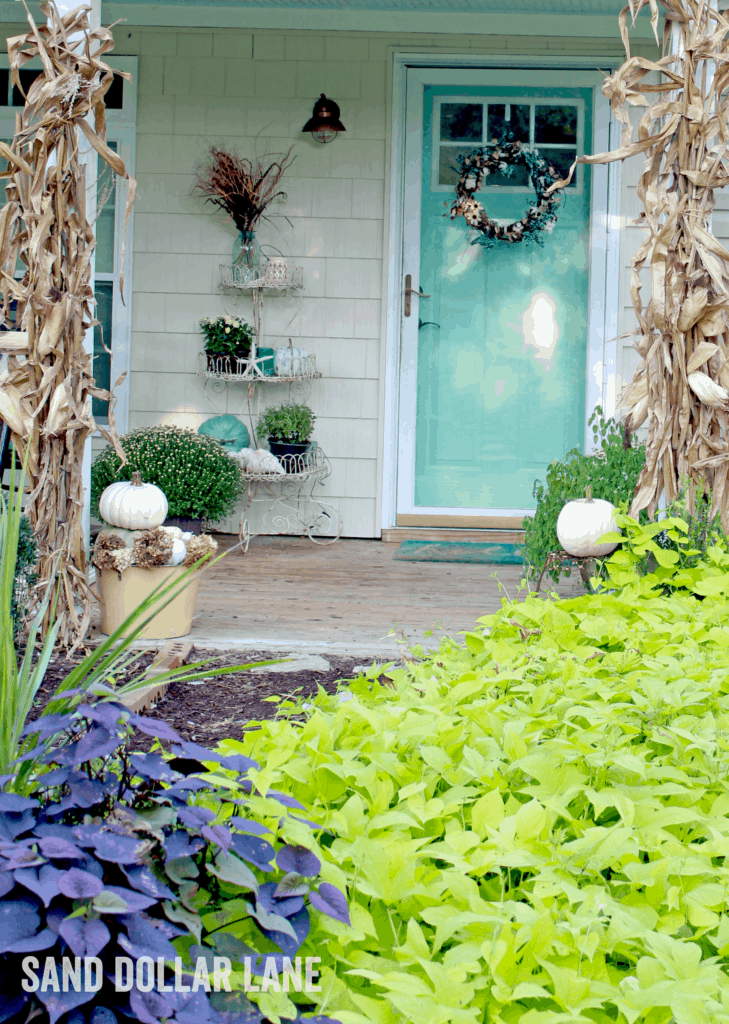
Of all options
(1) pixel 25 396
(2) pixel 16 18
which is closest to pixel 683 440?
(1) pixel 25 396

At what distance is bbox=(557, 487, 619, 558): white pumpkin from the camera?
3.31 m

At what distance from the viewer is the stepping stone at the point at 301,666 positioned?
114 inches

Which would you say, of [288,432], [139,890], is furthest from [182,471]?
[139,890]

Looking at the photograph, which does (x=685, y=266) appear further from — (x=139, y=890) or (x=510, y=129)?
(x=139, y=890)

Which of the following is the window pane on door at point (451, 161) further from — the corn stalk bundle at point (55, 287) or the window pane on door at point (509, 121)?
the corn stalk bundle at point (55, 287)

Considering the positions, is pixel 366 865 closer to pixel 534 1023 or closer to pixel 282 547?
pixel 534 1023

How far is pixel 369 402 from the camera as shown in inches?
223

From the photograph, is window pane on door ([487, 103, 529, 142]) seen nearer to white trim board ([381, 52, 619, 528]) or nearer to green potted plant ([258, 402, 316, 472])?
white trim board ([381, 52, 619, 528])

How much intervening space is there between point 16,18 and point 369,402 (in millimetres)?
2910

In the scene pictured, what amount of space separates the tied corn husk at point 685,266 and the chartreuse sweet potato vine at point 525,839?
1.53 meters

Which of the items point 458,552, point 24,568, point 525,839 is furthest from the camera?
point 458,552

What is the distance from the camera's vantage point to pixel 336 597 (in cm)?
409

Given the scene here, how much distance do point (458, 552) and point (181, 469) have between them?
4.88 ft

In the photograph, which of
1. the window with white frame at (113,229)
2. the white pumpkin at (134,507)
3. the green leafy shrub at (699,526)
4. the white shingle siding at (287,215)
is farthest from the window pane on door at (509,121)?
the white pumpkin at (134,507)
